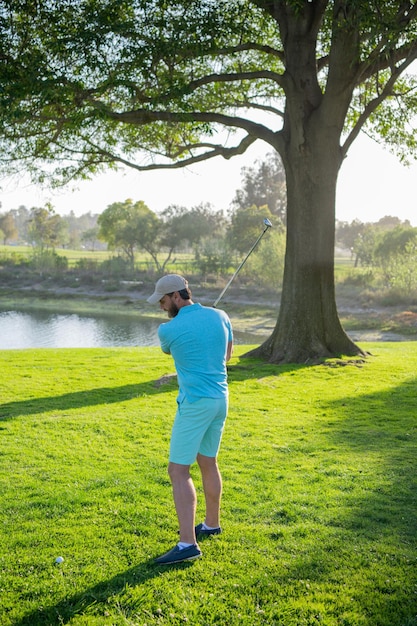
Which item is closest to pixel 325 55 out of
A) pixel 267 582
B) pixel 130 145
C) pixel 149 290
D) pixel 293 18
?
pixel 293 18

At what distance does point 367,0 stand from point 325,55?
4.15 meters

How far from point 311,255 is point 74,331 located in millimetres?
21033

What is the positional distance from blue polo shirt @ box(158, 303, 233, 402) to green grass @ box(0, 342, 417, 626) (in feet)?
4.21

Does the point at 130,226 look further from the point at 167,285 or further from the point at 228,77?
the point at 167,285

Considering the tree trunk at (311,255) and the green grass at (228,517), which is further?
the tree trunk at (311,255)

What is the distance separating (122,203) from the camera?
6594 cm

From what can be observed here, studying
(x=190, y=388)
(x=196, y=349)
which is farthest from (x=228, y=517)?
(x=196, y=349)

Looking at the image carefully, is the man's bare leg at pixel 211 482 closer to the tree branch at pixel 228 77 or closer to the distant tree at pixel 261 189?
the tree branch at pixel 228 77

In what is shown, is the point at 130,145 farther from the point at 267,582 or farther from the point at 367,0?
the point at 267,582

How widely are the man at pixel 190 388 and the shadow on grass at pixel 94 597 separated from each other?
12cm

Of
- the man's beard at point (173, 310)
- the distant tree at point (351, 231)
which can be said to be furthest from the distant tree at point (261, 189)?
the man's beard at point (173, 310)

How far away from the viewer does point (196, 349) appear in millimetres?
4566

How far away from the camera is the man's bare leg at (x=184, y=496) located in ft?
14.7

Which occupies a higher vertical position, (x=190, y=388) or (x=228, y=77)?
(x=228, y=77)
